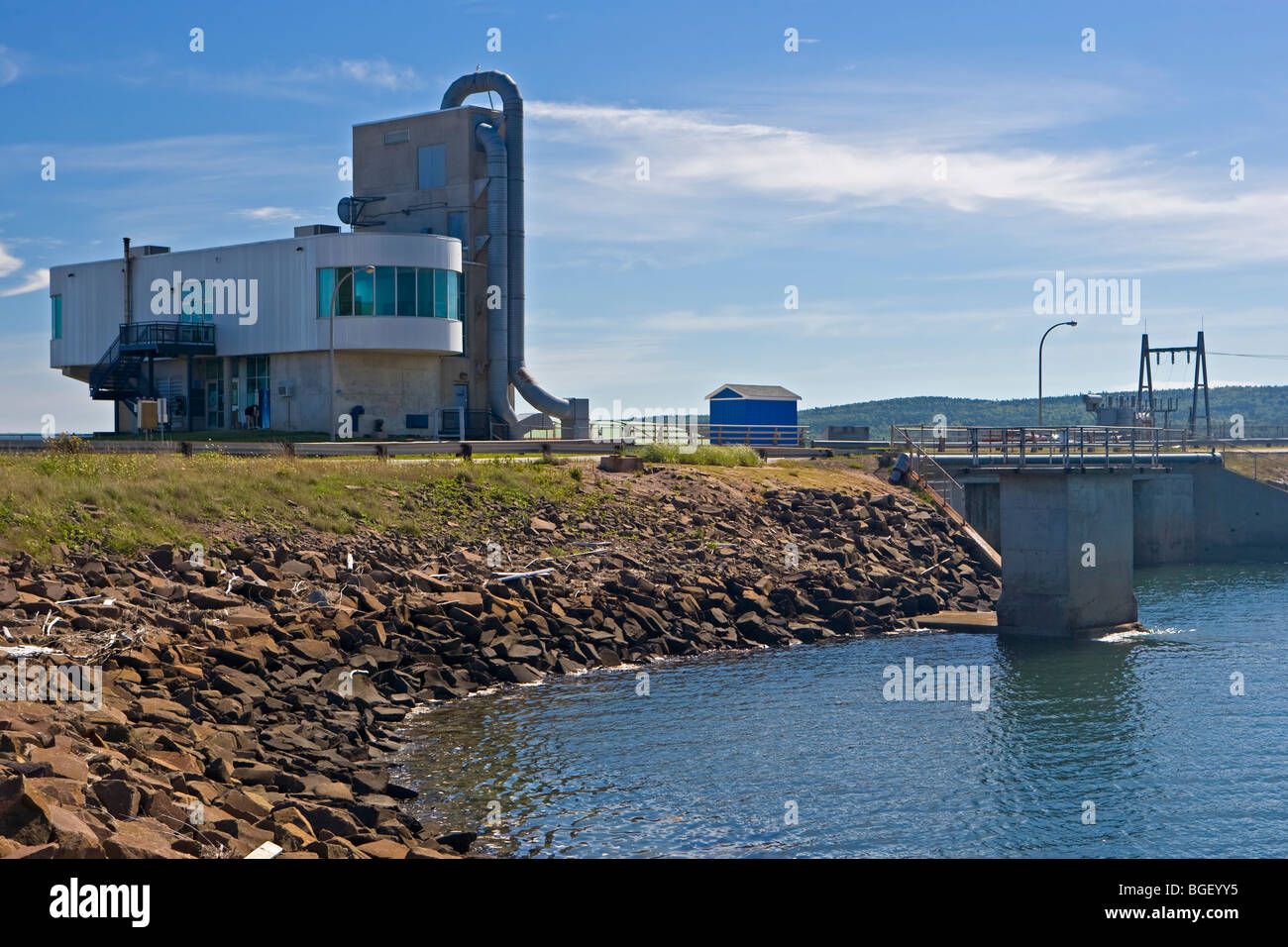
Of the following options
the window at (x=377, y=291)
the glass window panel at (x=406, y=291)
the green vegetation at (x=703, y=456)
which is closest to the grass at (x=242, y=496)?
the green vegetation at (x=703, y=456)

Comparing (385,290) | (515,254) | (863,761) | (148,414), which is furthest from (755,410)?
(863,761)

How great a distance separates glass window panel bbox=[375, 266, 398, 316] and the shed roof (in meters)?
21.1

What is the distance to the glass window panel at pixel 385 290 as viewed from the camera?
5450cm

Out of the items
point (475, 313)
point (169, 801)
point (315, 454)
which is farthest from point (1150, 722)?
point (475, 313)

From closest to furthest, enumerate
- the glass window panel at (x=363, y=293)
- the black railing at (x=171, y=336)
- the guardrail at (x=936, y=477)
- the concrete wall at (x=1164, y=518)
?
the guardrail at (x=936, y=477)
the glass window panel at (x=363, y=293)
the black railing at (x=171, y=336)
the concrete wall at (x=1164, y=518)

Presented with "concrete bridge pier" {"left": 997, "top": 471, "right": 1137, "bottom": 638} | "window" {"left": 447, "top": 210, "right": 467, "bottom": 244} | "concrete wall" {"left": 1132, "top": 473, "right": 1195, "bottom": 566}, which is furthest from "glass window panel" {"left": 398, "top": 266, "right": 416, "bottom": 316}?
"concrete wall" {"left": 1132, "top": 473, "right": 1195, "bottom": 566}

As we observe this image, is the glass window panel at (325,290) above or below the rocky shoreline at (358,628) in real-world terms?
above

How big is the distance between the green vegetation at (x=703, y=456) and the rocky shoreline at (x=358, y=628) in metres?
1.83

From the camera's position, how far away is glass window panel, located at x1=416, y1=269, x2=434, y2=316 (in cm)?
5519

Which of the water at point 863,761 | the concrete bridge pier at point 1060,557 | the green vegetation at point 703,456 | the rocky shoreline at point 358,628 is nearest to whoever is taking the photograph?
the rocky shoreline at point 358,628

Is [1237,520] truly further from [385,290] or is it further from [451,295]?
[385,290]

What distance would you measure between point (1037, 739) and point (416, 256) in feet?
126

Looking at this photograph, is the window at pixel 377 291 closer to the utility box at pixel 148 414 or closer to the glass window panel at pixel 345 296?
the glass window panel at pixel 345 296
